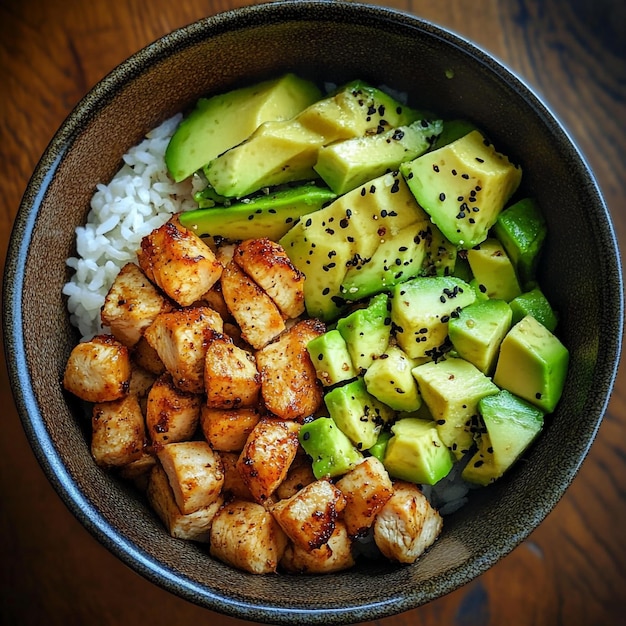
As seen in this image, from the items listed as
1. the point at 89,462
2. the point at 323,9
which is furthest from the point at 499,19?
the point at 89,462

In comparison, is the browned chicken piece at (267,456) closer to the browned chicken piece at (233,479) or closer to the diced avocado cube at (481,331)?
the browned chicken piece at (233,479)

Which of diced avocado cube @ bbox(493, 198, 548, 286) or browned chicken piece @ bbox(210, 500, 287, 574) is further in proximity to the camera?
diced avocado cube @ bbox(493, 198, 548, 286)

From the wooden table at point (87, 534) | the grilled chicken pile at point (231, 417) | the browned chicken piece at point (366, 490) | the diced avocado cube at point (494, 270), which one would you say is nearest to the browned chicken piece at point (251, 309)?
the grilled chicken pile at point (231, 417)

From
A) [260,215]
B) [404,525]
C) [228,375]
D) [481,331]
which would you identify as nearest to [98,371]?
[228,375]

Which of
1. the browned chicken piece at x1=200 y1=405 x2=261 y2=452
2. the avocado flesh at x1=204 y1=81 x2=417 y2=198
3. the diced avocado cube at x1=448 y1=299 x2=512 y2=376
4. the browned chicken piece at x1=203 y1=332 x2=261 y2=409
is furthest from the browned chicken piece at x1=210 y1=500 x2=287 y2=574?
the avocado flesh at x1=204 y1=81 x2=417 y2=198

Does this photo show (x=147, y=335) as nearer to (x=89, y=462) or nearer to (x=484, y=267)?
(x=89, y=462)

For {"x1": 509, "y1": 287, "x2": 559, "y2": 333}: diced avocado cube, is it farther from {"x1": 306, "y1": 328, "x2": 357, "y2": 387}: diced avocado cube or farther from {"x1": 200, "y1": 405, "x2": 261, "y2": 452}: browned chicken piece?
{"x1": 200, "y1": 405, "x2": 261, "y2": 452}: browned chicken piece
